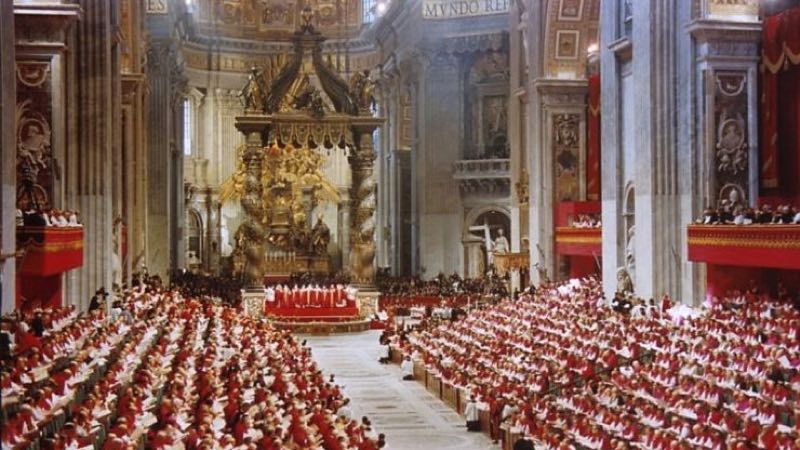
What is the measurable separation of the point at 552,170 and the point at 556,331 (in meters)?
11.8

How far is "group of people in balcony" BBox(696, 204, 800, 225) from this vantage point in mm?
19312

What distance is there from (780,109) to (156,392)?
13868 mm

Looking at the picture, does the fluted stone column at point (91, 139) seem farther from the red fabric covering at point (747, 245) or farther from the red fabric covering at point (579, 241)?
the red fabric covering at point (579, 241)

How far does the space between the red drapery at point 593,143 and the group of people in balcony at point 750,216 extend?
980cm

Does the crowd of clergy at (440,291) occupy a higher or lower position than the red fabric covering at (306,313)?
higher

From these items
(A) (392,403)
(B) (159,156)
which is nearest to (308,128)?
(B) (159,156)

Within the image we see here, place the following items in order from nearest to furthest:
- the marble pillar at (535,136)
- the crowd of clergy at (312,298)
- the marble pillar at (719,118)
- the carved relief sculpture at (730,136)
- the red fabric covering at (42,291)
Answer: the red fabric covering at (42,291) → the marble pillar at (719,118) → the carved relief sculpture at (730,136) → the marble pillar at (535,136) → the crowd of clergy at (312,298)

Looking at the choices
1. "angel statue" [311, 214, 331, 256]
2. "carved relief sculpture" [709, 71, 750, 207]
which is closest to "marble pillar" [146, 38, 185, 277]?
"angel statue" [311, 214, 331, 256]

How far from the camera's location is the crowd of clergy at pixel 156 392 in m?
12.2

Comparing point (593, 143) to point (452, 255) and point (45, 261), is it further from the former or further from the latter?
point (45, 261)

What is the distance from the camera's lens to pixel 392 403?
2242cm

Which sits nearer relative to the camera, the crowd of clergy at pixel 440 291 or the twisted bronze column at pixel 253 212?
the twisted bronze column at pixel 253 212

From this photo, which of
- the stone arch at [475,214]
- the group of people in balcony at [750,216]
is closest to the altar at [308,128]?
the stone arch at [475,214]

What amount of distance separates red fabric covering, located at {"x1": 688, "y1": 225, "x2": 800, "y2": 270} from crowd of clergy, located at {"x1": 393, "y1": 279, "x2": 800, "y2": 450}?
784mm
